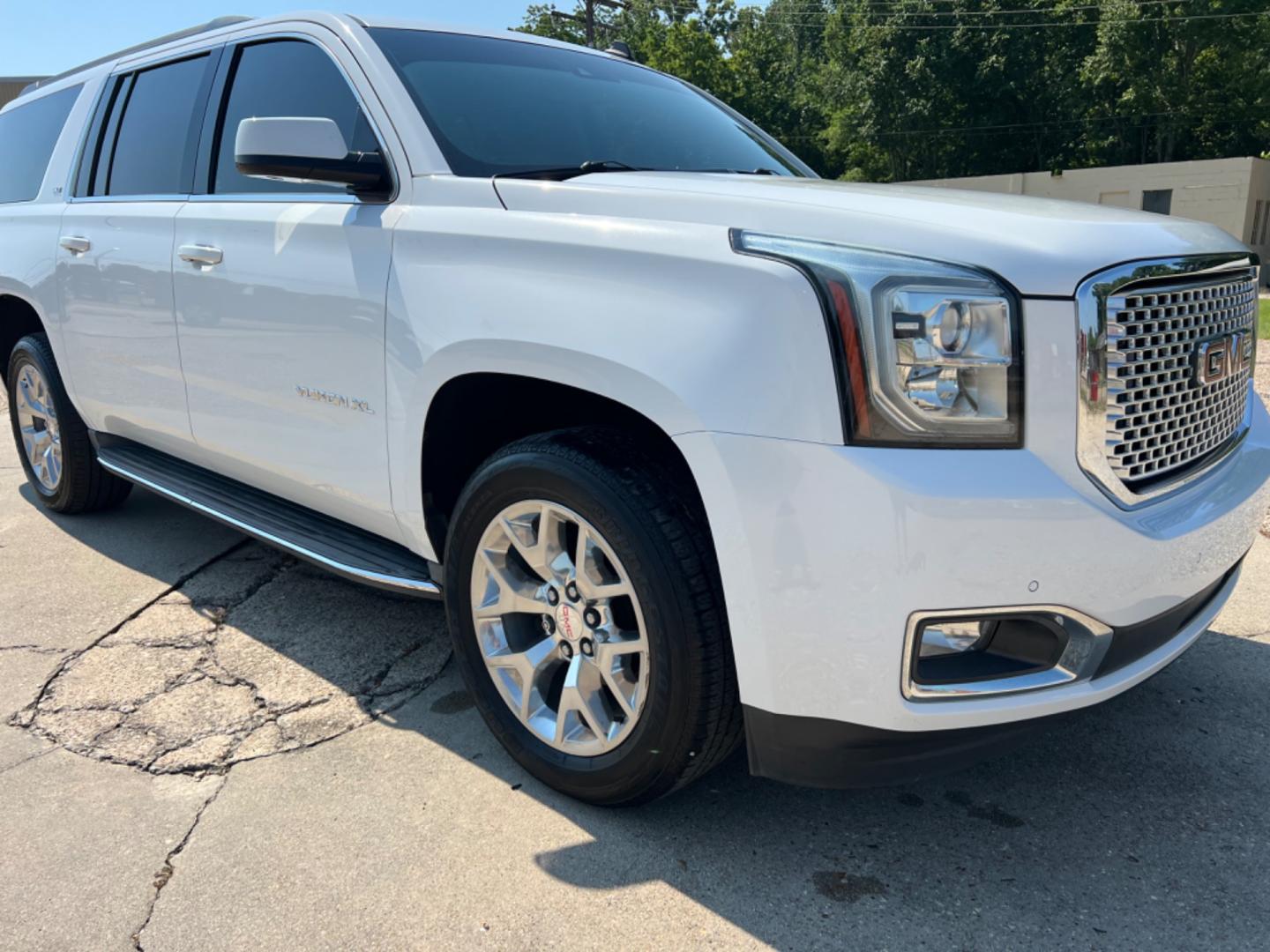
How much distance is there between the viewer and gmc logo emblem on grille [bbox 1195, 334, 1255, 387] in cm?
216

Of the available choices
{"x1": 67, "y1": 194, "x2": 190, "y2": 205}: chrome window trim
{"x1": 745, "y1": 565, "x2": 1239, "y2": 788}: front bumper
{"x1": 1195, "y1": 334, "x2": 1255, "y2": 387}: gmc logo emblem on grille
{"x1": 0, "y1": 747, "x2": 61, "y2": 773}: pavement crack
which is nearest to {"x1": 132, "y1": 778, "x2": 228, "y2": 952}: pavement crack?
{"x1": 0, "y1": 747, "x2": 61, "y2": 773}: pavement crack

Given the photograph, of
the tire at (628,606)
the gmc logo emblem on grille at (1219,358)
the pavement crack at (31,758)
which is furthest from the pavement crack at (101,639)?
the gmc logo emblem on grille at (1219,358)

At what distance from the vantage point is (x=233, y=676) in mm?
3211

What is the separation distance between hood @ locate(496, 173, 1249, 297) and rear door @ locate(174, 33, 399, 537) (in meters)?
0.57

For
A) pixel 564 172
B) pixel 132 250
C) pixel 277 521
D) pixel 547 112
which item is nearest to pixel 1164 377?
pixel 564 172

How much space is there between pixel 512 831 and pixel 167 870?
2.54ft

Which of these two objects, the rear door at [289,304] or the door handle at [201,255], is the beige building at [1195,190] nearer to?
the rear door at [289,304]

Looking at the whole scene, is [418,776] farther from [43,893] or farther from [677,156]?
[677,156]

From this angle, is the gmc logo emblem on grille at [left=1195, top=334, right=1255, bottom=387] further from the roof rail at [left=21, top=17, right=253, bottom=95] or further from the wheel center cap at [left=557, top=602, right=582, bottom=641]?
the roof rail at [left=21, top=17, right=253, bottom=95]

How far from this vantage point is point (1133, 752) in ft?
8.70

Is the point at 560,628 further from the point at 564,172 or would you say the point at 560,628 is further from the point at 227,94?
the point at 227,94

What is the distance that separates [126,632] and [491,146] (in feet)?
7.20

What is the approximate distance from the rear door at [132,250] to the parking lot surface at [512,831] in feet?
3.36

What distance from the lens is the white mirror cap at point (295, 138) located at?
8.46 ft
